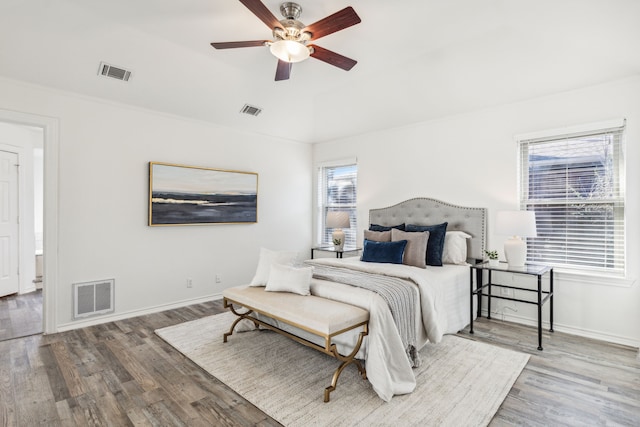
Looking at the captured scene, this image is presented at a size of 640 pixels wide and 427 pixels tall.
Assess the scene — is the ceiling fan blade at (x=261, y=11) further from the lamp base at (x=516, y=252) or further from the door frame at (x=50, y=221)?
the lamp base at (x=516, y=252)

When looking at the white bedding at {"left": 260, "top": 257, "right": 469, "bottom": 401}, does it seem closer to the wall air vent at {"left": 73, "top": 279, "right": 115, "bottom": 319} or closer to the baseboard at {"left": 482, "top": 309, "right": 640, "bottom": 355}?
the baseboard at {"left": 482, "top": 309, "right": 640, "bottom": 355}

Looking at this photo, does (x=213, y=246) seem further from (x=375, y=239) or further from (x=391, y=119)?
(x=391, y=119)

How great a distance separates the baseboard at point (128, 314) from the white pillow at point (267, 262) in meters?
1.69

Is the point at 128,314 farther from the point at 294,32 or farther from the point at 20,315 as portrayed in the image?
the point at 294,32

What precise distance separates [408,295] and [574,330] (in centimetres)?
208

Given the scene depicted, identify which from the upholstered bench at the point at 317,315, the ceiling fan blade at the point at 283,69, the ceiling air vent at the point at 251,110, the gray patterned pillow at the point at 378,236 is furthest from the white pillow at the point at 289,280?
the ceiling air vent at the point at 251,110

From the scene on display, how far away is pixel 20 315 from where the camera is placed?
13.7ft

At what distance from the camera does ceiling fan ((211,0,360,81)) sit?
2.17 metres

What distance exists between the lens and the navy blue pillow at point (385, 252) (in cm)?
385

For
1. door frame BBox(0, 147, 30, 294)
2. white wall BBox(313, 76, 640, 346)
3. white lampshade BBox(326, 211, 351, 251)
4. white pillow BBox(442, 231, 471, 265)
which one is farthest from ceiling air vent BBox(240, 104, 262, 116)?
door frame BBox(0, 147, 30, 294)

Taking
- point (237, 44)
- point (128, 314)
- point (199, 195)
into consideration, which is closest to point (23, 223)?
point (128, 314)

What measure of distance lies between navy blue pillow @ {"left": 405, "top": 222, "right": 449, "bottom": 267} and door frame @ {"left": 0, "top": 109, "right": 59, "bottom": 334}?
161 inches

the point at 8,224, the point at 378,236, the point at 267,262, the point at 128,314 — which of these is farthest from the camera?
the point at 8,224

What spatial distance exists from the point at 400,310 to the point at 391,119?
9.85 feet
